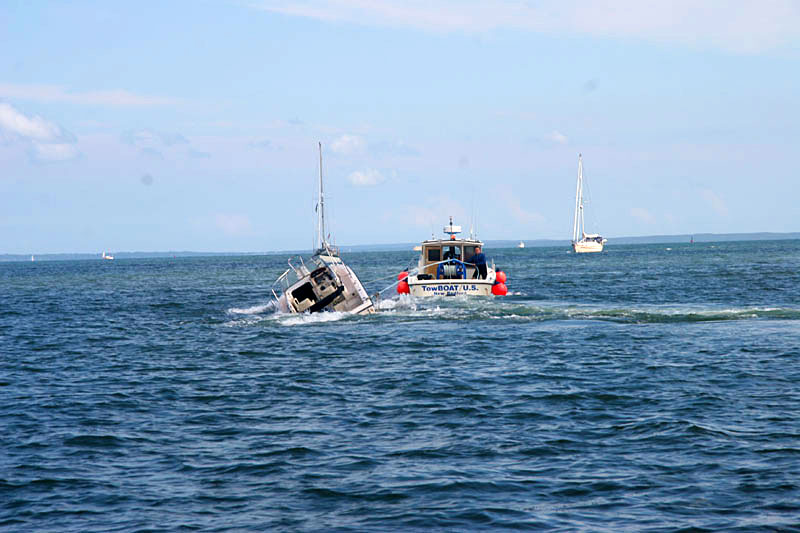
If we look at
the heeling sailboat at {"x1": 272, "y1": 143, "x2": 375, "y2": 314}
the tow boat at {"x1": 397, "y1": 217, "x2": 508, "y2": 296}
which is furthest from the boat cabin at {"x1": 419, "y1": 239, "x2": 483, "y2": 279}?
the heeling sailboat at {"x1": 272, "y1": 143, "x2": 375, "y2": 314}

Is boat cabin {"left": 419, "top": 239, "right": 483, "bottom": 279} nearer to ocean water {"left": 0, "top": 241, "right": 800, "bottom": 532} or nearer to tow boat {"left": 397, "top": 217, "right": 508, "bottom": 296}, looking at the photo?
tow boat {"left": 397, "top": 217, "right": 508, "bottom": 296}

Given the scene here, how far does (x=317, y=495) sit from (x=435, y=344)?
1443 centimetres

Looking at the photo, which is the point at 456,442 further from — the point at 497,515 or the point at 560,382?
the point at 560,382

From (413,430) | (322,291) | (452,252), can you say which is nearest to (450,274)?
(452,252)

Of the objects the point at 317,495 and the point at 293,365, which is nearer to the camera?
the point at 317,495

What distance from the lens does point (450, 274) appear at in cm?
3941

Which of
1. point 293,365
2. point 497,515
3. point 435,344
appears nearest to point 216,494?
point 497,515

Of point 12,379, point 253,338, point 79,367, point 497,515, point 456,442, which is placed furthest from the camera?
point 253,338

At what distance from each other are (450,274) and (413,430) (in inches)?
1016

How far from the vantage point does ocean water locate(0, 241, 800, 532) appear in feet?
32.4

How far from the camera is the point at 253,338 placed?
91.2 ft

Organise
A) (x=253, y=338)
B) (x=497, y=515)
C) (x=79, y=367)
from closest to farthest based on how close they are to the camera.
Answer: (x=497, y=515)
(x=79, y=367)
(x=253, y=338)

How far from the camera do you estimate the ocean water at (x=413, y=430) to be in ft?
32.4

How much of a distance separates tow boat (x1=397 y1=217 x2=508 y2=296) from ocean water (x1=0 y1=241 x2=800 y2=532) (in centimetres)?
916
